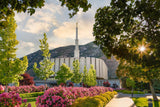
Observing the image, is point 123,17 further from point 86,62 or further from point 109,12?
point 86,62

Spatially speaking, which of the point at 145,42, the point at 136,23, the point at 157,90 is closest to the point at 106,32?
the point at 136,23

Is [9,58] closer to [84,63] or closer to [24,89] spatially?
[24,89]

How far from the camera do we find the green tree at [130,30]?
865 centimetres

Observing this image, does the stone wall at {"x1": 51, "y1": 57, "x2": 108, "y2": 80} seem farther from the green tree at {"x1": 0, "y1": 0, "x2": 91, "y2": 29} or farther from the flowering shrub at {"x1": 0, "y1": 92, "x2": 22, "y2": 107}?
the green tree at {"x1": 0, "y1": 0, "x2": 91, "y2": 29}

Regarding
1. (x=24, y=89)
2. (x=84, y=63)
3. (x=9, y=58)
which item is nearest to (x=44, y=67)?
(x=24, y=89)

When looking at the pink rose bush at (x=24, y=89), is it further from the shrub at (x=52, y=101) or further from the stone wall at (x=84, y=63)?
the stone wall at (x=84, y=63)

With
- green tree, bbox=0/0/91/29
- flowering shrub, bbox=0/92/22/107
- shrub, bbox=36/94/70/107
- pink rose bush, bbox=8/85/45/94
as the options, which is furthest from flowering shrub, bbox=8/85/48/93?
green tree, bbox=0/0/91/29

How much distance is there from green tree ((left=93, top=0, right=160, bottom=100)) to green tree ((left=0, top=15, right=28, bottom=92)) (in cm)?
1541

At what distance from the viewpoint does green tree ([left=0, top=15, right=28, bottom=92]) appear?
68.7 feet

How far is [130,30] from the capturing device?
9305 mm

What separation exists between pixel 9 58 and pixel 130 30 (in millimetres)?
18129

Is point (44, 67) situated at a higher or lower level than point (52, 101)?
higher

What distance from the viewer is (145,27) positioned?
9477mm

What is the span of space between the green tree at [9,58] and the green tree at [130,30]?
15.4m
